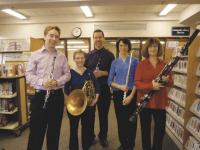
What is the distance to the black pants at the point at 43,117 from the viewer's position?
2.38 metres

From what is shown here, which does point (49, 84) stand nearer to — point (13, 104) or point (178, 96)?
point (13, 104)

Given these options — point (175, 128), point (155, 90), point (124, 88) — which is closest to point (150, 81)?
point (155, 90)

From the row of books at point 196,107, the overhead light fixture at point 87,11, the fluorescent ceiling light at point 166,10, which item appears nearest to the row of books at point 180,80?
the row of books at point 196,107

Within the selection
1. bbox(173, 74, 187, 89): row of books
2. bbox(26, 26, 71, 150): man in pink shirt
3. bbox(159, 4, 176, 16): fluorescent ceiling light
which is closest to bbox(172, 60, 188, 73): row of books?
bbox(173, 74, 187, 89): row of books

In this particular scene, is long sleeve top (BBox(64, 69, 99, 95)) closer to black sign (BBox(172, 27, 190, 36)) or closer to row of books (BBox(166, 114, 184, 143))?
row of books (BBox(166, 114, 184, 143))

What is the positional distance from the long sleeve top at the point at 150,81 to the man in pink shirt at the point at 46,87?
856mm

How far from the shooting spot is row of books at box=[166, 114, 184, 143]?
3.29 meters

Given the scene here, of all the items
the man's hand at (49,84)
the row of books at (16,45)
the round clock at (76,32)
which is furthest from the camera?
the round clock at (76,32)

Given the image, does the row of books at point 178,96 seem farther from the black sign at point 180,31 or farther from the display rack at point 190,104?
the black sign at point 180,31

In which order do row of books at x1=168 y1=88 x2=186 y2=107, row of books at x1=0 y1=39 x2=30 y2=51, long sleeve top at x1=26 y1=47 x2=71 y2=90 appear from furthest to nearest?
1. row of books at x1=0 y1=39 x2=30 y2=51
2. row of books at x1=168 y1=88 x2=186 y2=107
3. long sleeve top at x1=26 y1=47 x2=71 y2=90

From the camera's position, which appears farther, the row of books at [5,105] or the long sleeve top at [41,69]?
the row of books at [5,105]

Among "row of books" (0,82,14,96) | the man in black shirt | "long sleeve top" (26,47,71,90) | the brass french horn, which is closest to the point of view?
"long sleeve top" (26,47,71,90)

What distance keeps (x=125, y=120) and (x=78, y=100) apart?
0.68 m

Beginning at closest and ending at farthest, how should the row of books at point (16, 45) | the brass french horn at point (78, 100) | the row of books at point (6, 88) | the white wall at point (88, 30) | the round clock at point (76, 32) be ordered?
the brass french horn at point (78, 100)
the row of books at point (6, 88)
the row of books at point (16, 45)
the white wall at point (88, 30)
the round clock at point (76, 32)
